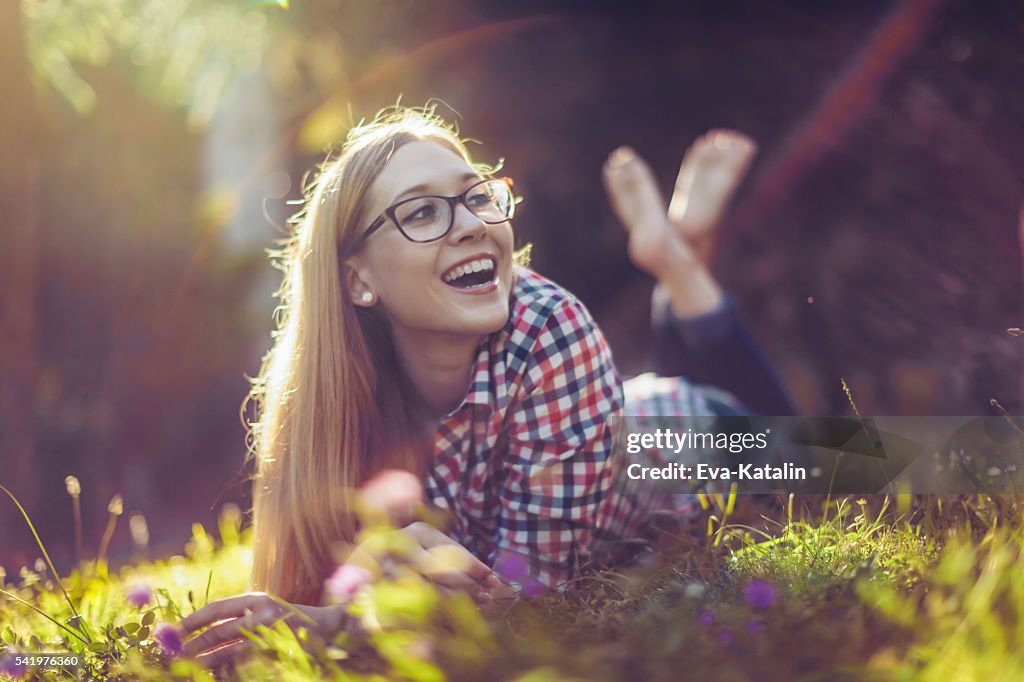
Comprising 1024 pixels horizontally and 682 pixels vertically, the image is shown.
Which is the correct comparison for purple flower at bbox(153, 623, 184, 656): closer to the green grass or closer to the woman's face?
the green grass

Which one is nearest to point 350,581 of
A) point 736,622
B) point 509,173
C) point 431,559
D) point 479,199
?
point 431,559

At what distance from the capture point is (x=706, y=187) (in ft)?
12.3

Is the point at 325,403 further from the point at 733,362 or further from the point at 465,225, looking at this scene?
the point at 733,362

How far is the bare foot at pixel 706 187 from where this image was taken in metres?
3.68

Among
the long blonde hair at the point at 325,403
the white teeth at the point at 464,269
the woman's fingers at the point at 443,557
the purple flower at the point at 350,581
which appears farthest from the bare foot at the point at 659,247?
the purple flower at the point at 350,581

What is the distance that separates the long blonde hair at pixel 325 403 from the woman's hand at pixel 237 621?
0.34 m

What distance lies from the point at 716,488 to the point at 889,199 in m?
3.01

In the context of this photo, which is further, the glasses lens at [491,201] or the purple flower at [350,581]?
the glasses lens at [491,201]

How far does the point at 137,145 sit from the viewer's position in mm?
6641

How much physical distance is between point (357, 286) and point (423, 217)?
31 cm

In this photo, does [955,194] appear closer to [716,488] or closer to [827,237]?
[827,237]

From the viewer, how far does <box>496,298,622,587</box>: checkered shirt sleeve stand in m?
1.99

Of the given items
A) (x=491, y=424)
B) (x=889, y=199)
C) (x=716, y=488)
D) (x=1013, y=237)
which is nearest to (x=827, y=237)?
(x=889, y=199)

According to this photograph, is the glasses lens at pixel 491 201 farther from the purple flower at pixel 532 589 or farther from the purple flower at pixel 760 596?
the purple flower at pixel 760 596
